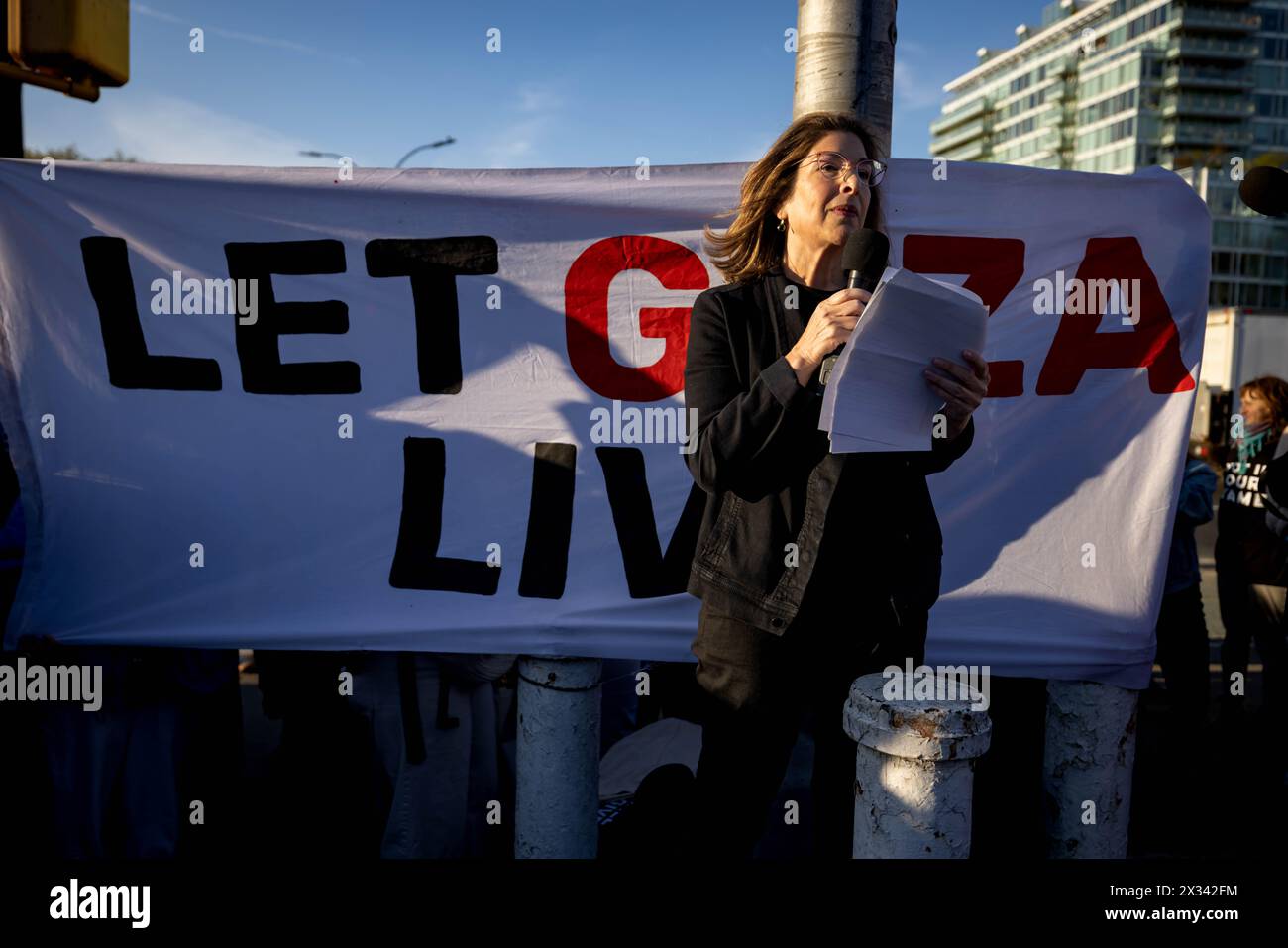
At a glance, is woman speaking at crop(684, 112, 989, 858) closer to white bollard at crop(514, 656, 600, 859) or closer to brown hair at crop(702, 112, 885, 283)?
brown hair at crop(702, 112, 885, 283)

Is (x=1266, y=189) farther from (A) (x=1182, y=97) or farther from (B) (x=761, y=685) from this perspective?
(A) (x=1182, y=97)

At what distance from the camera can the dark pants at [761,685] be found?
2049 millimetres

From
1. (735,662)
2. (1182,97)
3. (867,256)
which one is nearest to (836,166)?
(867,256)

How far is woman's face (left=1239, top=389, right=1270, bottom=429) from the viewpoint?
504 centimetres

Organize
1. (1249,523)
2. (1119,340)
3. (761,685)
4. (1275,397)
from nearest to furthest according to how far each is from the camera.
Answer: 1. (761,685)
2. (1119,340)
3. (1249,523)
4. (1275,397)

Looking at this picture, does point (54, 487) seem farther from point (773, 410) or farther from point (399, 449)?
point (773, 410)

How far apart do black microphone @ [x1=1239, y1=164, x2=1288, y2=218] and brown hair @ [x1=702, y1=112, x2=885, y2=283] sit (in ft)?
5.22

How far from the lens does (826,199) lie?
2.12 m

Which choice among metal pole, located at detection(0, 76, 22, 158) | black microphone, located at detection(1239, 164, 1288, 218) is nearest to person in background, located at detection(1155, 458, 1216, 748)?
black microphone, located at detection(1239, 164, 1288, 218)

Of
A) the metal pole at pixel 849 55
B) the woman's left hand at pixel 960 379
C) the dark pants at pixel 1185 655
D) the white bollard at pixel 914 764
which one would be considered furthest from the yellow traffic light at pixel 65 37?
the dark pants at pixel 1185 655

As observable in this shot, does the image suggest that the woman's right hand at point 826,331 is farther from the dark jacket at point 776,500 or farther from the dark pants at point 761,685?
the dark pants at point 761,685

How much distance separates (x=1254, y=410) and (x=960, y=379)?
4.12 meters

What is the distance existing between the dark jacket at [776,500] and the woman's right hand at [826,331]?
143mm

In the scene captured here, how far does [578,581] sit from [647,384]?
2.15ft
